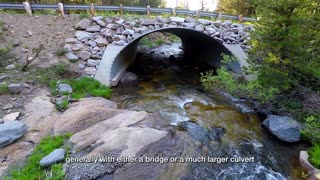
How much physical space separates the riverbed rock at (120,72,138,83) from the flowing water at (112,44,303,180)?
67 centimetres

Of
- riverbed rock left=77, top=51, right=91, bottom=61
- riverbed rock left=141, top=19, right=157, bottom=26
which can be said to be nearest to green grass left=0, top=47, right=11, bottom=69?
riverbed rock left=77, top=51, right=91, bottom=61

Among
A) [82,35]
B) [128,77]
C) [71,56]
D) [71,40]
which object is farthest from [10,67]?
[128,77]

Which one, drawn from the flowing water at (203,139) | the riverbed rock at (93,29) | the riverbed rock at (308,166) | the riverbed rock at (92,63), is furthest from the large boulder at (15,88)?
the riverbed rock at (308,166)

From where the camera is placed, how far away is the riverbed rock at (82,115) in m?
7.03

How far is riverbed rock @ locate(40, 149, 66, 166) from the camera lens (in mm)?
5461

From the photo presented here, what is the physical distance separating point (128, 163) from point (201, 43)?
42.6 feet

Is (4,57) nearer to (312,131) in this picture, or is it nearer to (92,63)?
(92,63)

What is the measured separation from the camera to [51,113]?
7.92 m

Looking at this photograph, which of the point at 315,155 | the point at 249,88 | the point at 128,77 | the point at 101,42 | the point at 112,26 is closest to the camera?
the point at 315,155

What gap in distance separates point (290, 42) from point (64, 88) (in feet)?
27.4

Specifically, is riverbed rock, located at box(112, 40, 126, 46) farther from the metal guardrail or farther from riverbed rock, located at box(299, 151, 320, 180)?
riverbed rock, located at box(299, 151, 320, 180)

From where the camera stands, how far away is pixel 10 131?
251 inches

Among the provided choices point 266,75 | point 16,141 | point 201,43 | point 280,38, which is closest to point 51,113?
point 16,141

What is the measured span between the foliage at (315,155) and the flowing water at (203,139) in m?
0.35
